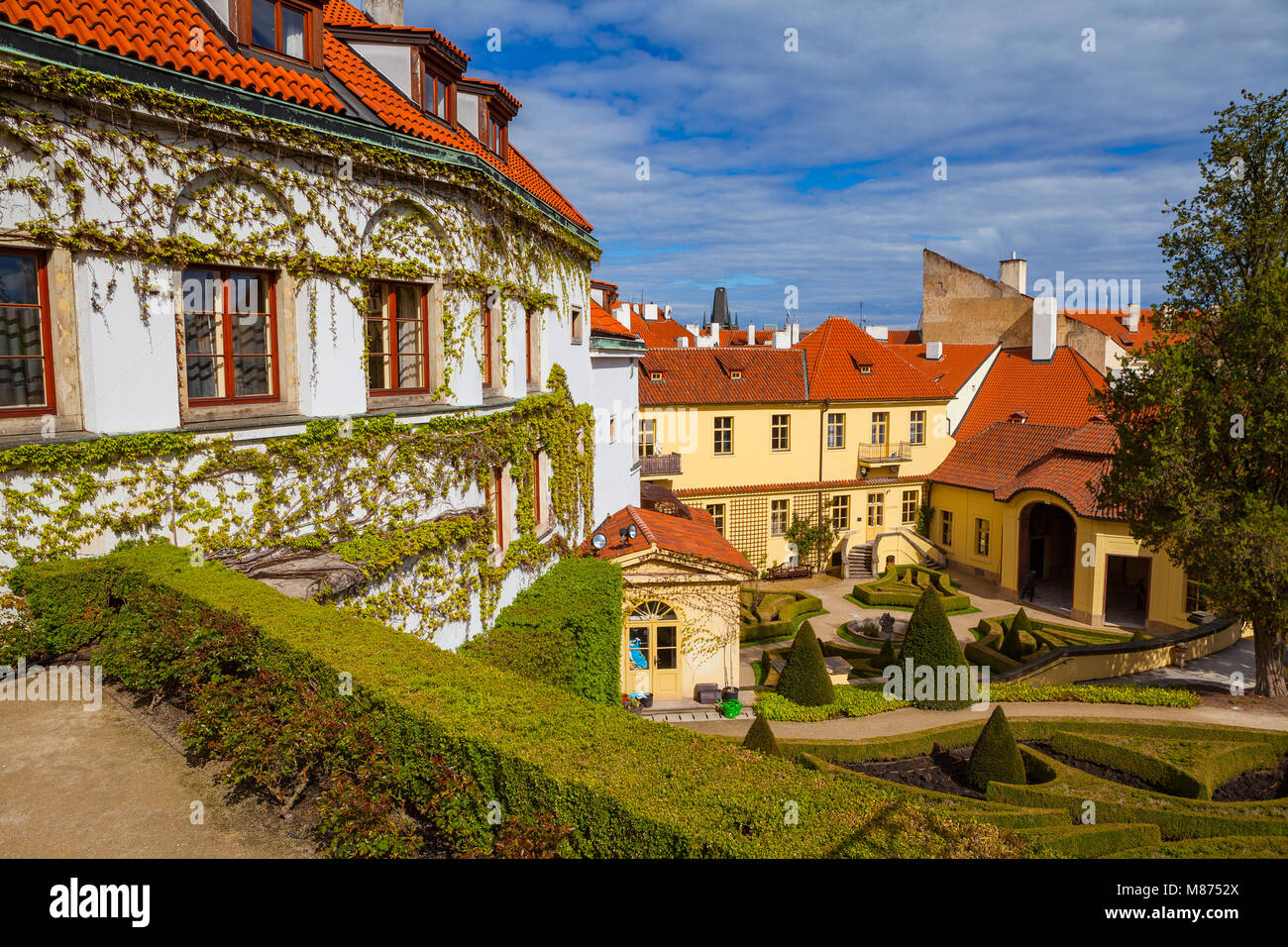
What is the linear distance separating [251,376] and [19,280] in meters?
2.60

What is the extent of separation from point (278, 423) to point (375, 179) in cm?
342

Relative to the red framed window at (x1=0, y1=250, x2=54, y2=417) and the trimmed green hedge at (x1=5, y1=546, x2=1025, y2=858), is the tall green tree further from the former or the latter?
the red framed window at (x1=0, y1=250, x2=54, y2=417)

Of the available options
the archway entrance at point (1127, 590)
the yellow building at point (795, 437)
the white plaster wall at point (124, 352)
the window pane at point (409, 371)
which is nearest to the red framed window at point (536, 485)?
the window pane at point (409, 371)

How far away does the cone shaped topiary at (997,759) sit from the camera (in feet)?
50.7

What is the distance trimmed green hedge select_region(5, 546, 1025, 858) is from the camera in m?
4.77

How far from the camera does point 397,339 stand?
11.8 m

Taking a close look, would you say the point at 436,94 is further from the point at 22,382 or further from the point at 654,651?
the point at 654,651

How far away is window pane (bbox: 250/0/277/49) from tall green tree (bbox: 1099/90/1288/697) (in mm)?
17980

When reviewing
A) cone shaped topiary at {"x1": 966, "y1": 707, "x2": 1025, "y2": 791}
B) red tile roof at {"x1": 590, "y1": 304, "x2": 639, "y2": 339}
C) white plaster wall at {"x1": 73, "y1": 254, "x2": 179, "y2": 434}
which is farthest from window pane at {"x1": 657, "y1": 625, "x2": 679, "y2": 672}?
white plaster wall at {"x1": 73, "y1": 254, "x2": 179, "y2": 434}

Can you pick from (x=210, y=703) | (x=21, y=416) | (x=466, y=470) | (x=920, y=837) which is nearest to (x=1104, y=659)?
(x=466, y=470)

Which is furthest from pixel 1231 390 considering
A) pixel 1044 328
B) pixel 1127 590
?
→ pixel 1044 328

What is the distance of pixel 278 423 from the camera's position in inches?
389

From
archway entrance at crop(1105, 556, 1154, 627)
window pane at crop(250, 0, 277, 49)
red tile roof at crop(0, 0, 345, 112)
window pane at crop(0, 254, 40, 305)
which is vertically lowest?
archway entrance at crop(1105, 556, 1154, 627)
